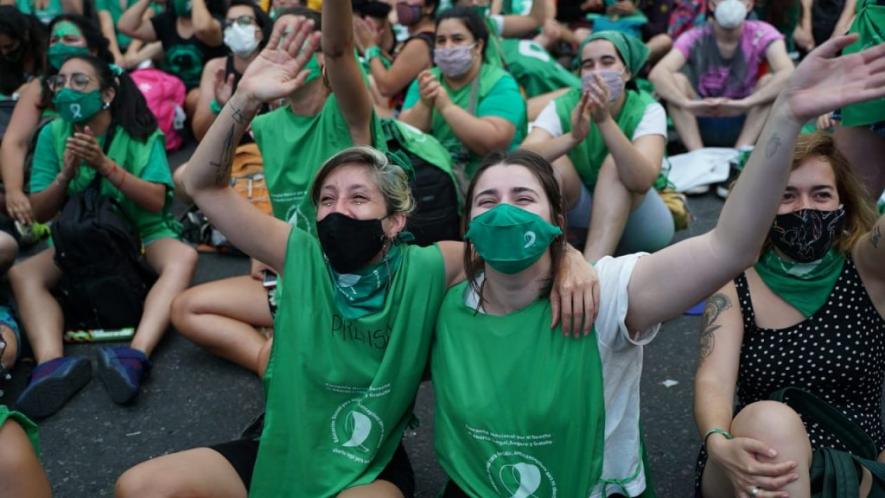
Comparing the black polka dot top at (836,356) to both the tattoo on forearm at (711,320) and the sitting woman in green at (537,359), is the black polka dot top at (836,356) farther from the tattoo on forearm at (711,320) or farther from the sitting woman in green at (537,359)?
the sitting woman in green at (537,359)

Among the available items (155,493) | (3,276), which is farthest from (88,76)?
(155,493)

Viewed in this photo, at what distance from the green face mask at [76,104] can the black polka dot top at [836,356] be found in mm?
3195

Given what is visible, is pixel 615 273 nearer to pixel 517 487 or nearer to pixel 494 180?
pixel 494 180

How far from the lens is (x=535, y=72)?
6.01 meters

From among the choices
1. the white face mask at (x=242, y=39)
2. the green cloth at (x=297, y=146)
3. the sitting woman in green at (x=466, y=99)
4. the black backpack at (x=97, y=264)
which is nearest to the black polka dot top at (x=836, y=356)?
the green cloth at (x=297, y=146)

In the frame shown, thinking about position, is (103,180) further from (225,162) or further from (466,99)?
(225,162)

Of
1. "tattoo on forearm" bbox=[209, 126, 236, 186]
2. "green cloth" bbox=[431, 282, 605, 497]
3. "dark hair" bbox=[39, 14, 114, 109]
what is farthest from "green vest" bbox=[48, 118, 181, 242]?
"green cloth" bbox=[431, 282, 605, 497]

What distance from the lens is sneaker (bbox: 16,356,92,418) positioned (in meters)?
3.61

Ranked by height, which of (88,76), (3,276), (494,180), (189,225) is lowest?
(189,225)

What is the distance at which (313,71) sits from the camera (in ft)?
12.0

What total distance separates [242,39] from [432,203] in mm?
1956

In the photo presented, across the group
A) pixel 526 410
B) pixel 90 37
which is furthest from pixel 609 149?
pixel 90 37

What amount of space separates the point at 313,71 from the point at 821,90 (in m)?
2.26

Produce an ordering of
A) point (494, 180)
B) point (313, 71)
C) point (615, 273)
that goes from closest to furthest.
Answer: point (615, 273), point (494, 180), point (313, 71)
